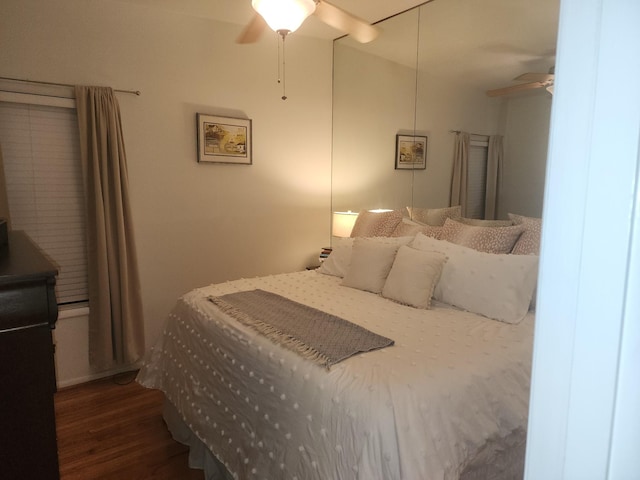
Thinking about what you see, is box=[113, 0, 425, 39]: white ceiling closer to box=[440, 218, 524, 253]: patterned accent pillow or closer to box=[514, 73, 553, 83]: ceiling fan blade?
box=[514, 73, 553, 83]: ceiling fan blade

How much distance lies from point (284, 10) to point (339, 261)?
1688mm

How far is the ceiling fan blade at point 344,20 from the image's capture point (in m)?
2.10

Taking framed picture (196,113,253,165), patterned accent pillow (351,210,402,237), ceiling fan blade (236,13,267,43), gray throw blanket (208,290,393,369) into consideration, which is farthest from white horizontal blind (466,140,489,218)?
framed picture (196,113,253,165)

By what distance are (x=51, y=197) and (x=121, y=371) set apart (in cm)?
138

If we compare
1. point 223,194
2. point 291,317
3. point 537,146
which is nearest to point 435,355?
point 291,317

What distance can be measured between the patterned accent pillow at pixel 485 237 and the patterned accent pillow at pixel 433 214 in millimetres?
263

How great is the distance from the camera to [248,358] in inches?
70.0

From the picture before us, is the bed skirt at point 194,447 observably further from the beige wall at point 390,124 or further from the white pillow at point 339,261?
the beige wall at point 390,124

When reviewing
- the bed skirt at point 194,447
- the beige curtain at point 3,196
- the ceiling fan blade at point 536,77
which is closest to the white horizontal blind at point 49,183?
the beige curtain at point 3,196

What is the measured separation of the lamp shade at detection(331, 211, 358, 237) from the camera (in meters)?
3.68

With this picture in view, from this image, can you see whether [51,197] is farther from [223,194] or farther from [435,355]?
[435,355]

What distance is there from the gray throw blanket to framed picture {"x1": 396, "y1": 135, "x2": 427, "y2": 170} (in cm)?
162

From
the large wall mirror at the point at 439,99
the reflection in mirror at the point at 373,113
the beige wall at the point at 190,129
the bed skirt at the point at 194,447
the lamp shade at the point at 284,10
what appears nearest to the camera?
the lamp shade at the point at 284,10

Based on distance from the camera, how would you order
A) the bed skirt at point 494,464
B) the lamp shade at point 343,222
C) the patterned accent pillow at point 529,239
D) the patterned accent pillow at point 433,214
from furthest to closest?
the lamp shade at point 343,222, the patterned accent pillow at point 433,214, the patterned accent pillow at point 529,239, the bed skirt at point 494,464
